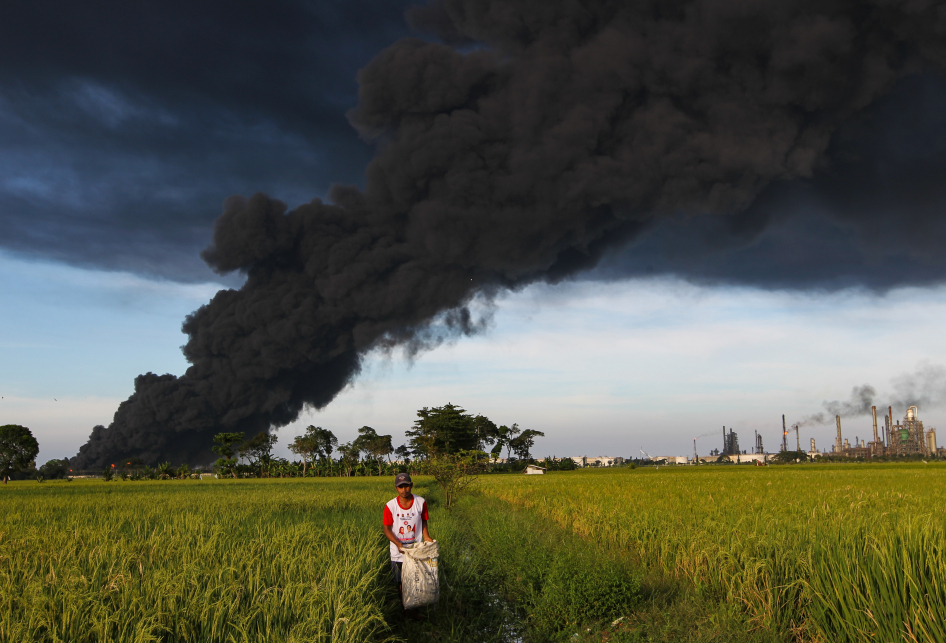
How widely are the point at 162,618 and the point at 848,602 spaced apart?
20.2 feet

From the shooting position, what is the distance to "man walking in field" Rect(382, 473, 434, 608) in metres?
7.16

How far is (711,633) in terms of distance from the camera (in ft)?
20.9

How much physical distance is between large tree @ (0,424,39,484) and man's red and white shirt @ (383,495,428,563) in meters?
117

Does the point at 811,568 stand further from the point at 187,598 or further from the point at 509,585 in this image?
the point at 187,598

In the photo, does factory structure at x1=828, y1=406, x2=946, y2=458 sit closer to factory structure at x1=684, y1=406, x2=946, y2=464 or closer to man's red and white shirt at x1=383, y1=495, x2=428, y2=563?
factory structure at x1=684, y1=406, x2=946, y2=464

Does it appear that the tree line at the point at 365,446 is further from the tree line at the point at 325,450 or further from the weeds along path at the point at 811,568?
the weeds along path at the point at 811,568

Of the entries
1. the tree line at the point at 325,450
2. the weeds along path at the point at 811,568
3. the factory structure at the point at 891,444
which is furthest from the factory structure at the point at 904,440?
the weeds along path at the point at 811,568

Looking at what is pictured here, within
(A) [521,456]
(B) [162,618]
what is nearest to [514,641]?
(B) [162,618]

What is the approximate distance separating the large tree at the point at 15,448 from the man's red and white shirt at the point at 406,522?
384 ft

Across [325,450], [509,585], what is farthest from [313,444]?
[509,585]

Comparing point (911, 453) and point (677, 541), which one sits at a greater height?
point (677, 541)

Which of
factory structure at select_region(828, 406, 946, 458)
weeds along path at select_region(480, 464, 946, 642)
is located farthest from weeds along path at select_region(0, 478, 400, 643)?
factory structure at select_region(828, 406, 946, 458)

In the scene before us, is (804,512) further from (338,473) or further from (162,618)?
(338,473)

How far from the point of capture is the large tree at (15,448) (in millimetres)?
94438
